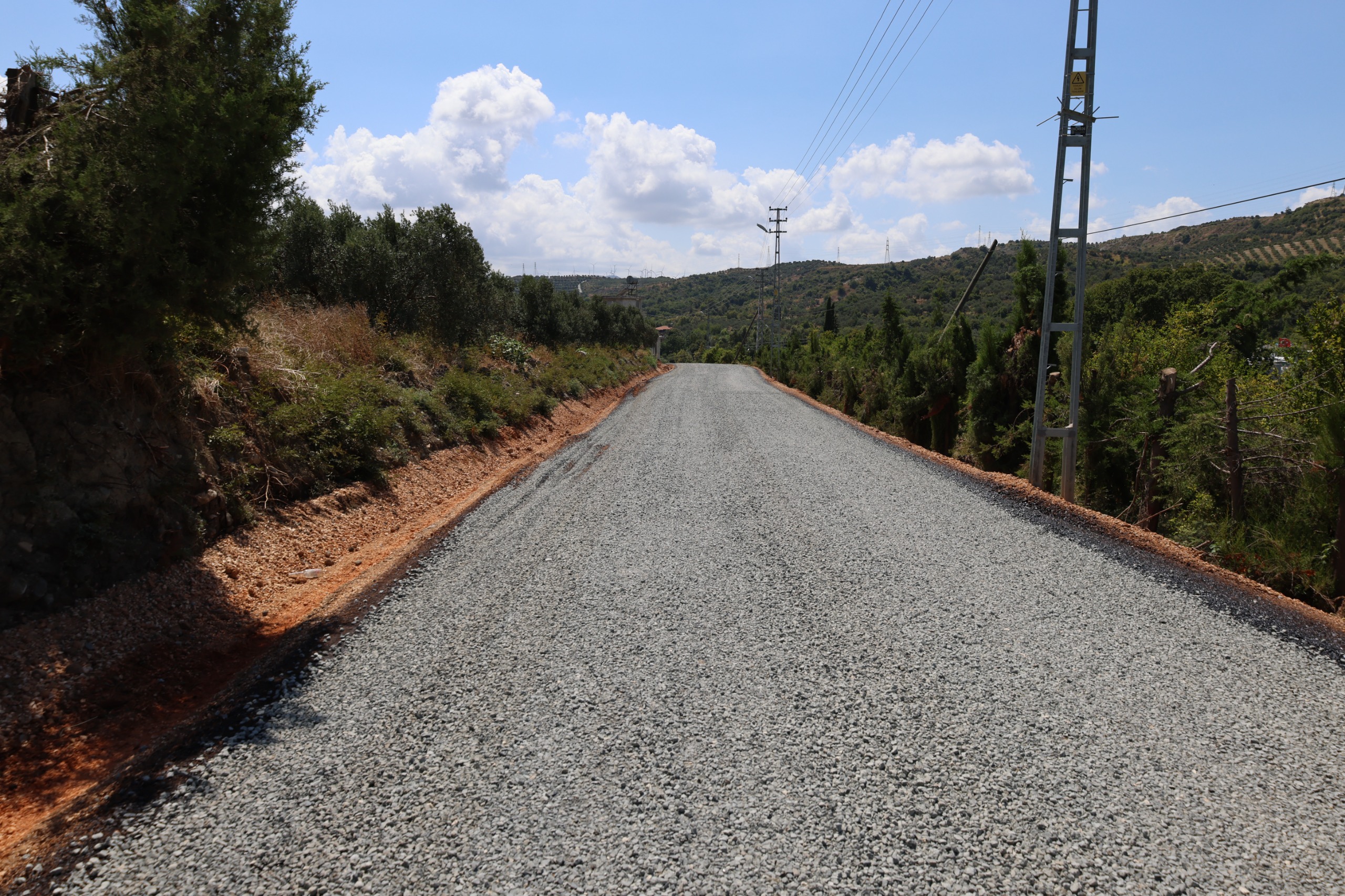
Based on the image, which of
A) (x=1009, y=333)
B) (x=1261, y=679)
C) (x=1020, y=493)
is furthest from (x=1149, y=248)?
(x=1261, y=679)

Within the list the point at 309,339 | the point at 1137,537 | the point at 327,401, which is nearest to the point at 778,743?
the point at 1137,537

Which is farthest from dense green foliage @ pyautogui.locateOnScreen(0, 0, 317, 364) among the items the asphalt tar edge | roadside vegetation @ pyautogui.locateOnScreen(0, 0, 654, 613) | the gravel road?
the asphalt tar edge

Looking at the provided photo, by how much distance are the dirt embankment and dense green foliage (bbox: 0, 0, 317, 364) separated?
1.89 m

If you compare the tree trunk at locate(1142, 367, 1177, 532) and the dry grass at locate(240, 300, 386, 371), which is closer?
the tree trunk at locate(1142, 367, 1177, 532)

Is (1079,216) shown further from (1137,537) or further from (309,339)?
(309,339)

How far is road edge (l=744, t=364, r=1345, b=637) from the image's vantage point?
18.5 feet

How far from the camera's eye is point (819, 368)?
3116cm

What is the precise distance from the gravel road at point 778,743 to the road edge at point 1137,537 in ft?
1.30

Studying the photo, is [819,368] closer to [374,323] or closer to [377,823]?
[374,323]

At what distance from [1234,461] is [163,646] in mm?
9426

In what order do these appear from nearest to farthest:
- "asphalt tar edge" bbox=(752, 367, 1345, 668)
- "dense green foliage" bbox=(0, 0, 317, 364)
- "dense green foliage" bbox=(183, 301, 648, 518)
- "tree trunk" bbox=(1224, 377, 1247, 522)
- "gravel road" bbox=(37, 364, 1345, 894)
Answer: "gravel road" bbox=(37, 364, 1345, 894) < "dense green foliage" bbox=(0, 0, 317, 364) < "asphalt tar edge" bbox=(752, 367, 1345, 668) < "tree trunk" bbox=(1224, 377, 1247, 522) < "dense green foliage" bbox=(183, 301, 648, 518)

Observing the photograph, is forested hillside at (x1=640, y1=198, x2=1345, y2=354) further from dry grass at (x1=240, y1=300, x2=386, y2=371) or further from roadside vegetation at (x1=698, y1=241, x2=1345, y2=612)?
dry grass at (x1=240, y1=300, x2=386, y2=371)

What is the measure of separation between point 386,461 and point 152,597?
181 inches

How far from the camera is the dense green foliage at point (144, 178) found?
4273mm
